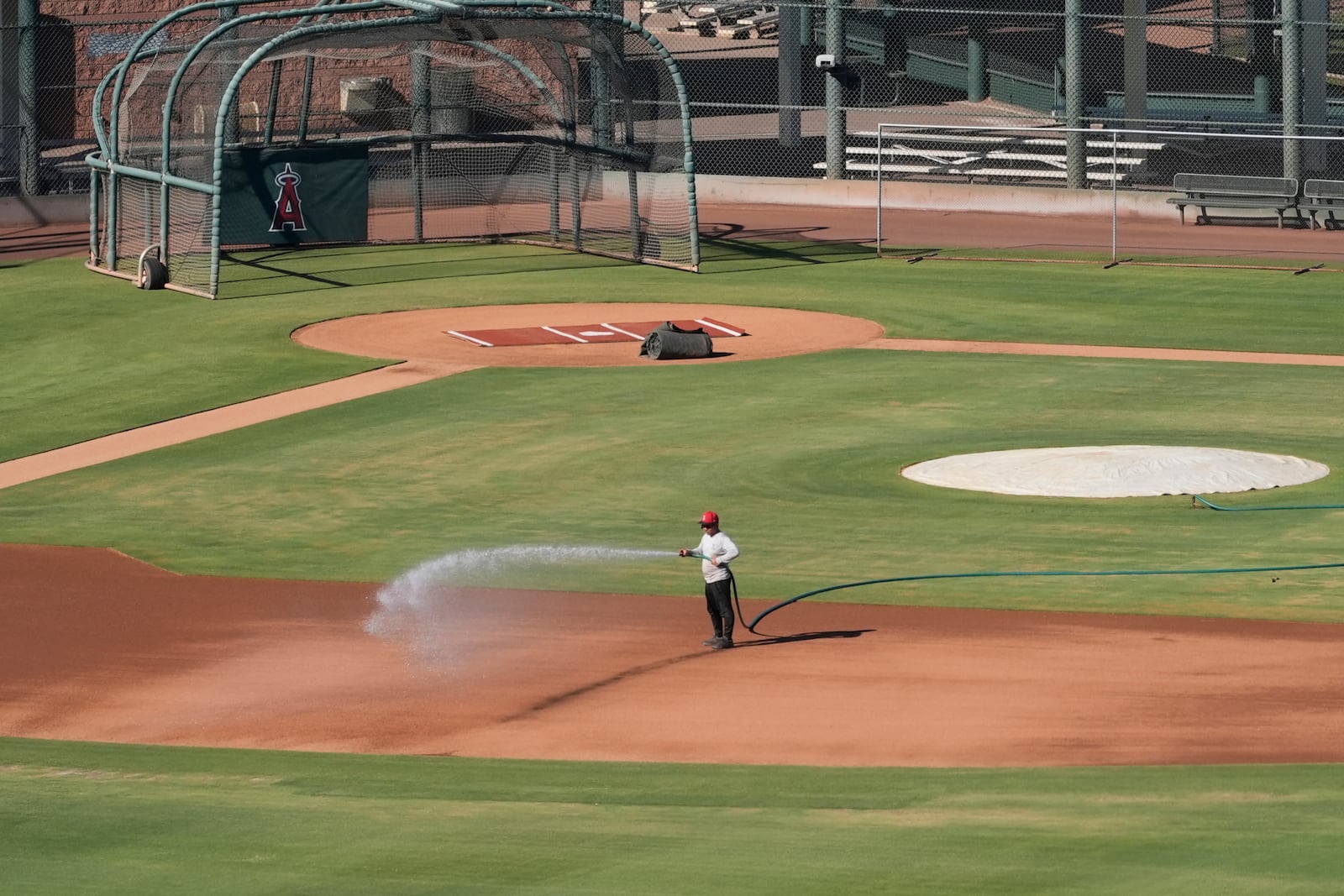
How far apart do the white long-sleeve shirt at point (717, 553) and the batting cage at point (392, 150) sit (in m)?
20.8

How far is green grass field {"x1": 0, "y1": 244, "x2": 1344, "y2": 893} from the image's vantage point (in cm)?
1073

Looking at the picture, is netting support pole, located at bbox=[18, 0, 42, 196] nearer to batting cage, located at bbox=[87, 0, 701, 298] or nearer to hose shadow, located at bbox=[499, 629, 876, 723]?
batting cage, located at bbox=[87, 0, 701, 298]

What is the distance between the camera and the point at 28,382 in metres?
29.7

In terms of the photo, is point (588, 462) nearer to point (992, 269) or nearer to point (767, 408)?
point (767, 408)

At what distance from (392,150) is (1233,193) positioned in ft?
60.5

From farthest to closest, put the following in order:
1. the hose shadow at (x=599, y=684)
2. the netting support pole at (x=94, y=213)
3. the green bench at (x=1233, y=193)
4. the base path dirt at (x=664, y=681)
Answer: the green bench at (x=1233, y=193), the netting support pole at (x=94, y=213), the hose shadow at (x=599, y=684), the base path dirt at (x=664, y=681)

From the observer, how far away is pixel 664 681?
1530cm

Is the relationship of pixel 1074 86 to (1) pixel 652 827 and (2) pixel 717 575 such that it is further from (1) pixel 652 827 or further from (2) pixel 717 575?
(1) pixel 652 827

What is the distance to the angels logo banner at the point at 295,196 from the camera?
40.5 m

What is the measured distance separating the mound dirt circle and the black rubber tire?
470 cm

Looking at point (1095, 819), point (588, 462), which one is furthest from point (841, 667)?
point (588, 462)

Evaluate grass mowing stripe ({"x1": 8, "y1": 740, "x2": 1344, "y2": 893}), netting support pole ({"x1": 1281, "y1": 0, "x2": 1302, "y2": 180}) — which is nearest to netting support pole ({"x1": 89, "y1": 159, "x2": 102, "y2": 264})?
netting support pole ({"x1": 1281, "y1": 0, "x2": 1302, "y2": 180})

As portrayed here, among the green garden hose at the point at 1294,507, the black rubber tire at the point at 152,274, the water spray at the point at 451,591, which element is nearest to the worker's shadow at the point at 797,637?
the water spray at the point at 451,591

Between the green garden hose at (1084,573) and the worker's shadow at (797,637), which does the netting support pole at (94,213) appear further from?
the worker's shadow at (797,637)
